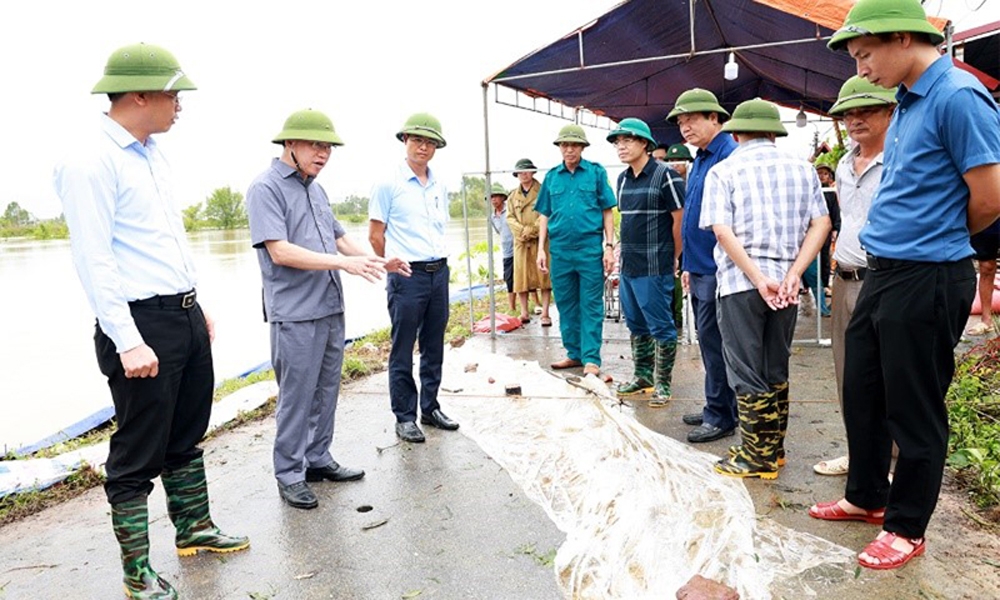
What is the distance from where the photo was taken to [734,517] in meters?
2.55

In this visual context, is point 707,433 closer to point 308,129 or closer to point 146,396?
point 308,129

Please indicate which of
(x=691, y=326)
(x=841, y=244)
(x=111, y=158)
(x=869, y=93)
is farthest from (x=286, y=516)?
(x=691, y=326)

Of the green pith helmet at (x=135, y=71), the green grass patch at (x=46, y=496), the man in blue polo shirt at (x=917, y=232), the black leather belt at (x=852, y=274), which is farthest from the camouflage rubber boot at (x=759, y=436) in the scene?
the green grass patch at (x=46, y=496)

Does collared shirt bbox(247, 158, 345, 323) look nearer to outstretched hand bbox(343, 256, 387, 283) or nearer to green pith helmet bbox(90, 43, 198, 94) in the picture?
outstretched hand bbox(343, 256, 387, 283)

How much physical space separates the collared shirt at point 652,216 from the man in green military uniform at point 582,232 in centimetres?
60

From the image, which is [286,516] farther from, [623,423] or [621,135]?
[621,135]

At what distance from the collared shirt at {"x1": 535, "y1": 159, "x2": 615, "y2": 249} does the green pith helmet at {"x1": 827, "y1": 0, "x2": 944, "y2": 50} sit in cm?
276

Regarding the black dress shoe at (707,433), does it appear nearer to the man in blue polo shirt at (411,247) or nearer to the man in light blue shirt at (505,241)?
the man in blue polo shirt at (411,247)

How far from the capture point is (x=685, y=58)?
Result: 760 cm

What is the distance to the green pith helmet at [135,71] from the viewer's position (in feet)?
6.93

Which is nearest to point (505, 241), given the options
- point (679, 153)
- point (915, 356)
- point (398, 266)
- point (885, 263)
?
point (679, 153)

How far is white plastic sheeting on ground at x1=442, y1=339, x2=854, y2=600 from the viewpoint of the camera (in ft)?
7.09

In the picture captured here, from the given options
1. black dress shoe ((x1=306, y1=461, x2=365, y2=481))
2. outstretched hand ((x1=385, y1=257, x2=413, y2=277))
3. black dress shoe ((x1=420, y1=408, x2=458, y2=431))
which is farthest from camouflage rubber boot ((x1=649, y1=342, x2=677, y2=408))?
black dress shoe ((x1=306, y1=461, x2=365, y2=481))

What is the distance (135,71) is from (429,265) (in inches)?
73.0
